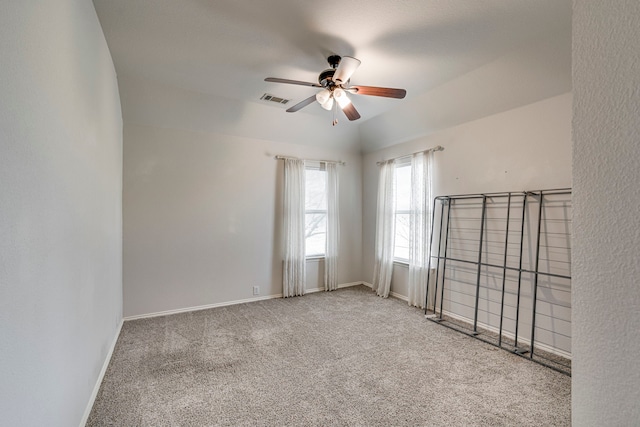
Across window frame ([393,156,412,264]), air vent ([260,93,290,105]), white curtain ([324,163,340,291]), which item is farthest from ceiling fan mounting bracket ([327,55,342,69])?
white curtain ([324,163,340,291])

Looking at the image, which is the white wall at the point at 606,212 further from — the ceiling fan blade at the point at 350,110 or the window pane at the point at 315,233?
the window pane at the point at 315,233

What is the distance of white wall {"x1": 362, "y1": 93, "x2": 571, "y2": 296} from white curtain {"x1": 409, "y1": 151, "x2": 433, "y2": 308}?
0.48 ft

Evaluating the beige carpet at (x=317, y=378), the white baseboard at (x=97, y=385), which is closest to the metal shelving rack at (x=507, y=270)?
the beige carpet at (x=317, y=378)

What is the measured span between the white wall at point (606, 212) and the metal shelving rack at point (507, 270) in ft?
8.79

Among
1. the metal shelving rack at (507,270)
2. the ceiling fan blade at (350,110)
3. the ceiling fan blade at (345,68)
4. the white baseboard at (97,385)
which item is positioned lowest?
the white baseboard at (97,385)

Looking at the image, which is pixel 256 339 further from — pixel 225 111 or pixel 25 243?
pixel 225 111

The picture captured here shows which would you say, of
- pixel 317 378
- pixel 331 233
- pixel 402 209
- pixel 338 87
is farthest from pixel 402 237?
pixel 317 378

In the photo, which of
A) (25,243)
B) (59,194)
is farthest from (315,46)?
(25,243)

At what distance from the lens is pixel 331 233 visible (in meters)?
5.23

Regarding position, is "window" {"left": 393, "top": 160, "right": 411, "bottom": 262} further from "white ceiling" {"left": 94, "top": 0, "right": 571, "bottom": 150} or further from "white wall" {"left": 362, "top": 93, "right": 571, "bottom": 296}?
"white ceiling" {"left": 94, "top": 0, "right": 571, "bottom": 150}

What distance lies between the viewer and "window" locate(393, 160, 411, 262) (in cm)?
476

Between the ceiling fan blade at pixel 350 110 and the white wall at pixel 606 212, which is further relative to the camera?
the ceiling fan blade at pixel 350 110

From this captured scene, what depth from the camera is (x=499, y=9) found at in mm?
2234

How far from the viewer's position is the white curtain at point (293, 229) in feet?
15.8
